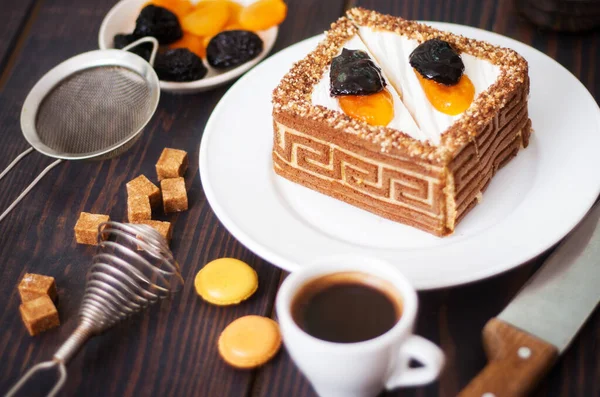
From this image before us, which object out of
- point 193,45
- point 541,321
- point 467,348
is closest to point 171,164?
point 193,45

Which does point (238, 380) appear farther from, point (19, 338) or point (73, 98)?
point (73, 98)

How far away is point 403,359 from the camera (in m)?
1.24

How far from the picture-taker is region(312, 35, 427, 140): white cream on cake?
63.6 inches

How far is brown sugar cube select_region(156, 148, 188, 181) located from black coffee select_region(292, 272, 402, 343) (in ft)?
2.26

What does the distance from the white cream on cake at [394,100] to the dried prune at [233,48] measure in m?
0.41

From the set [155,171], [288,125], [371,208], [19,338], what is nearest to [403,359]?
[371,208]

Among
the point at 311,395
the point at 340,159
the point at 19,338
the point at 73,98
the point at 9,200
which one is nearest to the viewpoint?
the point at 311,395

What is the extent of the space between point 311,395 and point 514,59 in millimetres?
913

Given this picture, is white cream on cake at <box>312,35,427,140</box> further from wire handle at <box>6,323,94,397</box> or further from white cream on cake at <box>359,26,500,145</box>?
wire handle at <box>6,323,94,397</box>

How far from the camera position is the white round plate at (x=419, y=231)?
154 centimetres

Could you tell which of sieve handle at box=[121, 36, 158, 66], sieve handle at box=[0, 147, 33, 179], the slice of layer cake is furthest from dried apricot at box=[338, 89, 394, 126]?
sieve handle at box=[0, 147, 33, 179]

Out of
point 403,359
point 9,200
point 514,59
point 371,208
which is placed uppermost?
point 514,59

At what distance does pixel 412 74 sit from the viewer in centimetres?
174

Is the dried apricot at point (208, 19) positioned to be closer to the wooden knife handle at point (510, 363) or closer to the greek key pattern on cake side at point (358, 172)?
the greek key pattern on cake side at point (358, 172)
